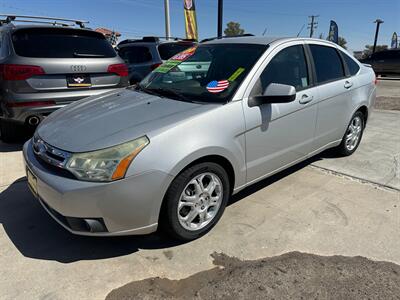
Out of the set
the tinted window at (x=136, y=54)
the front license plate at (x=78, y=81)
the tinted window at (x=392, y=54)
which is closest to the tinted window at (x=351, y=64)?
the front license plate at (x=78, y=81)

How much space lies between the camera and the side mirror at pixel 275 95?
286 centimetres

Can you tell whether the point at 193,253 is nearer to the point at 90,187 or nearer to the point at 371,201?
the point at 90,187

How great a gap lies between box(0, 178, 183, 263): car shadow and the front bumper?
323mm

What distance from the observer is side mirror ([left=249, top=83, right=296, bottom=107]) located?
9.37ft

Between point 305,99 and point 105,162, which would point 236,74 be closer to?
point 305,99

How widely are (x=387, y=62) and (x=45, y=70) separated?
21205 millimetres

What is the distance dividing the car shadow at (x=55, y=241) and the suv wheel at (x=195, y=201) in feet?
0.65

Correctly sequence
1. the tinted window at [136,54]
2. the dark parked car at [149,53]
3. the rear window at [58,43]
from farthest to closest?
the tinted window at [136,54] < the dark parked car at [149,53] < the rear window at [58,43]

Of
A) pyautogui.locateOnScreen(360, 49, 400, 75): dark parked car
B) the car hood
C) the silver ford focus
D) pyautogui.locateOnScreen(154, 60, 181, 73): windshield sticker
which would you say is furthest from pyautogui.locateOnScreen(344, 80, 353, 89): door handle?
pyautogui.locateOnScreen(360, 49, 400, 75): dark parked car

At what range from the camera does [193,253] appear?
2637mm

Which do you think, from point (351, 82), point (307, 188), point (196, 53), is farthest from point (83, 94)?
point (351, 82)

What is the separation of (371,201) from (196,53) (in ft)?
7.91

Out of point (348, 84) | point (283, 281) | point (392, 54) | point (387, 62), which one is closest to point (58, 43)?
point (348, 84)

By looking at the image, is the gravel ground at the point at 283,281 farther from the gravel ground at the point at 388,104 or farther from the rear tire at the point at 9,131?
the gravel ground at the point at 388,104
